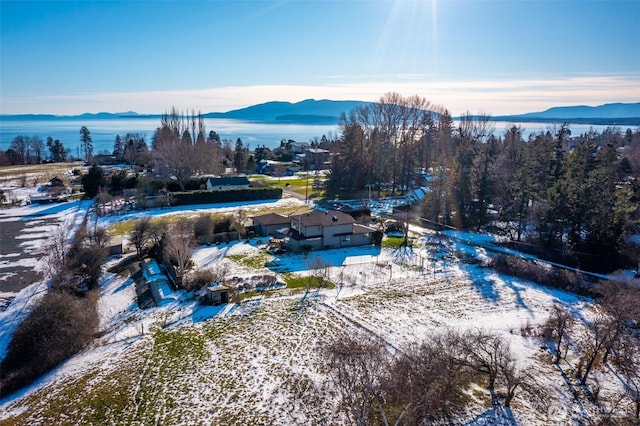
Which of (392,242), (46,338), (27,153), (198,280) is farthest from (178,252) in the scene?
(27,153)

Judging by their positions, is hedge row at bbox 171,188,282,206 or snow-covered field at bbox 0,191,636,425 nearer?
snow-covered field at bbox 0,191,636,425

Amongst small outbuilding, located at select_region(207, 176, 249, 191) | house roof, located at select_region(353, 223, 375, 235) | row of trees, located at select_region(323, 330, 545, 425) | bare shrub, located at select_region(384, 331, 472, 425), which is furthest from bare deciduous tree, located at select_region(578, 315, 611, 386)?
small outbuilding, located at select_region(207, 176, 249, 191)

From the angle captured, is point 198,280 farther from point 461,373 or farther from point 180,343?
point 461,373

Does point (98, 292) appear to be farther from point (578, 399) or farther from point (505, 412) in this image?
point (578, 399)

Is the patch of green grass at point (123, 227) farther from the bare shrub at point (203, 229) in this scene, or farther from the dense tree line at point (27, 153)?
the dense tree line at point (27, 153)

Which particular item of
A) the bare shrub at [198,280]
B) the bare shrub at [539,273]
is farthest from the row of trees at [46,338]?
the bare shrub at [539,273]

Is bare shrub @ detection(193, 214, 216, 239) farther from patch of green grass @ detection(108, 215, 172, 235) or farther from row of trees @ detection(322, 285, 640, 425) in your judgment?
row of trees @ detection(322, 285, 640, 425)

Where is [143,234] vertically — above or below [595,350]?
above
